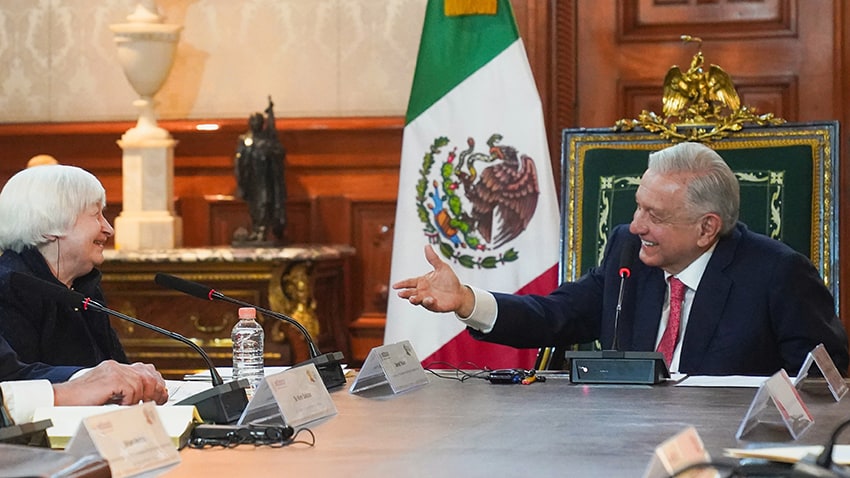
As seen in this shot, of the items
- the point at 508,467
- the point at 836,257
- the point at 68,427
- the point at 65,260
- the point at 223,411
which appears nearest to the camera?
the point at 508,467

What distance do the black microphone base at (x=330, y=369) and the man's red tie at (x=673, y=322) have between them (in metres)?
0.88

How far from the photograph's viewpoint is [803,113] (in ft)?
15.8

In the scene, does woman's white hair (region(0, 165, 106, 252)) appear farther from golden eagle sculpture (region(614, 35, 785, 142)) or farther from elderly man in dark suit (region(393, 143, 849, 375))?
golden eagle sculpture (region(614, 35, 785, 142))

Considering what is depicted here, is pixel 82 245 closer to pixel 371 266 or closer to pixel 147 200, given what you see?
pixel 147 200

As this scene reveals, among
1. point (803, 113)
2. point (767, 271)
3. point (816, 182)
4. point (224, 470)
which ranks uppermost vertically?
point (803, 113)

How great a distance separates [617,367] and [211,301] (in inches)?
86.5

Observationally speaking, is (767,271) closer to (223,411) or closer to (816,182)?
(816,182)

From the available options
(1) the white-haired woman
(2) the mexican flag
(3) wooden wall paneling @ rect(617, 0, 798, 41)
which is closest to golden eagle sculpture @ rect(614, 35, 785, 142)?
(2) the mexican flag

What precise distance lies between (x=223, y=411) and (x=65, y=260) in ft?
3.45

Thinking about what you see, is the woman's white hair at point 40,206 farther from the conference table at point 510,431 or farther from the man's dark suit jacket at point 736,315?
the man's dark suit jacket at point 736,315

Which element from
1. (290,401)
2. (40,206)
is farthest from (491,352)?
(290,401)

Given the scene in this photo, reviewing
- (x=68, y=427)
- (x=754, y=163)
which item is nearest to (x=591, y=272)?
(x=754, y=163)

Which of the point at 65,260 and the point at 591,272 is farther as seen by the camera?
the point at 591,272

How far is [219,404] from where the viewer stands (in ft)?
7.20
